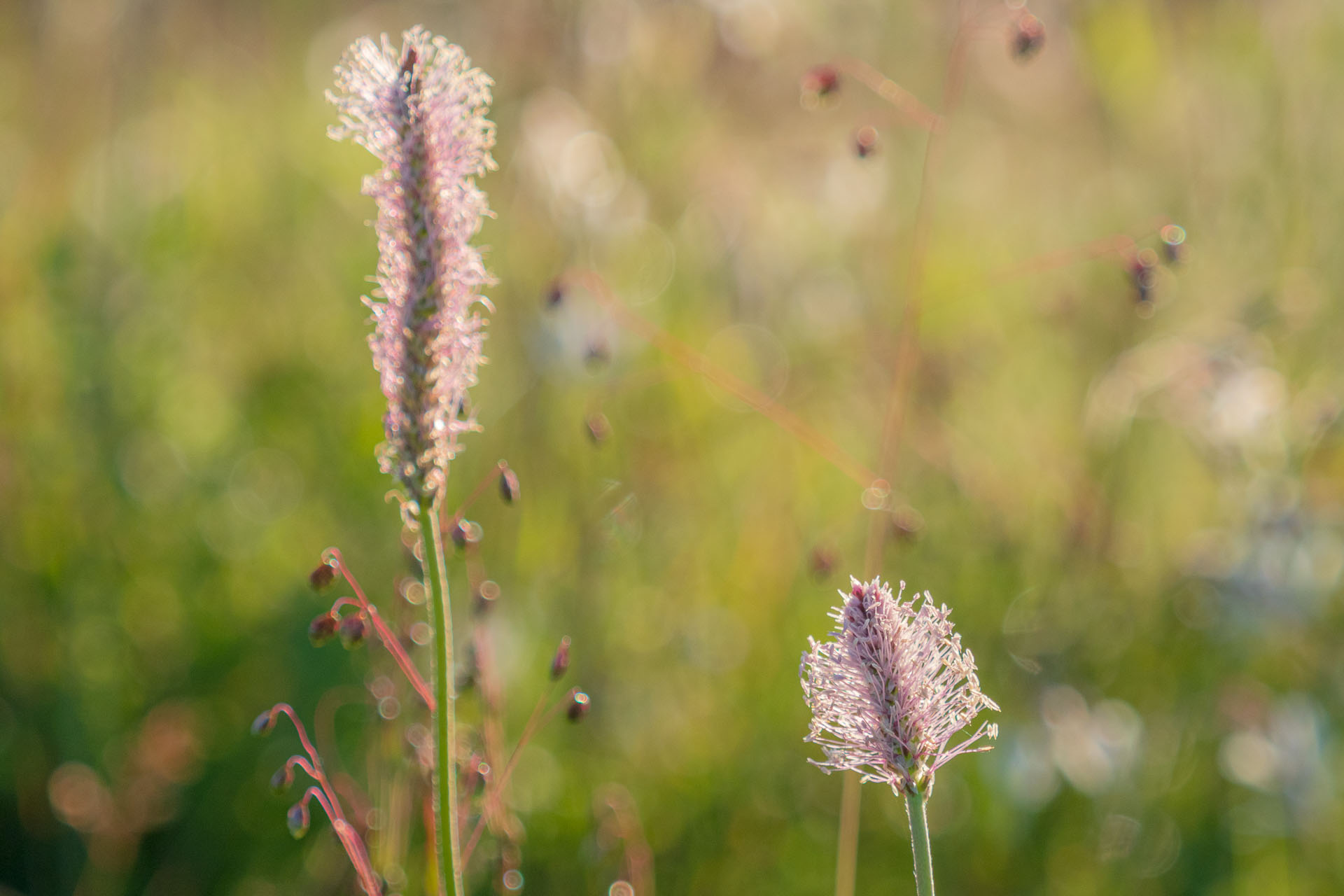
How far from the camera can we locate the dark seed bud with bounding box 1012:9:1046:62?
1.41m

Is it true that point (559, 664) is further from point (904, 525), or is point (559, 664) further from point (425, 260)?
point (904, 525)

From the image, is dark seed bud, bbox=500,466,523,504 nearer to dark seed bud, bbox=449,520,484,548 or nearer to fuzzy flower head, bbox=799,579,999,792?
dark seed bud, bbox=449,520,484,548

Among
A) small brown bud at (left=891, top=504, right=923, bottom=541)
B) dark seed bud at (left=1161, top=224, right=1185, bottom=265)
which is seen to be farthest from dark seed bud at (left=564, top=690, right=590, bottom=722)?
dark seed bud at (left=1161, top=224, right=1185, bottom=265)

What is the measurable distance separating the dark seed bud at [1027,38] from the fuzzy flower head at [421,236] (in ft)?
2.82

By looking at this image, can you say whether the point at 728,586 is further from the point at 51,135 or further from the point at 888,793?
the point at 51,135

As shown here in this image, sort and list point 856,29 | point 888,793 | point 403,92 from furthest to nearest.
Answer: point 856,29 < point 888,793 < point 403,92

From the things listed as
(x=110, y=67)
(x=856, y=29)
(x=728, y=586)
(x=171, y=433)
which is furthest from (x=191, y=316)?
(x=856, y=29)

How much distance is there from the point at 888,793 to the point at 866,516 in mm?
957

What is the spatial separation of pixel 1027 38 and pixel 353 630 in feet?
3.42

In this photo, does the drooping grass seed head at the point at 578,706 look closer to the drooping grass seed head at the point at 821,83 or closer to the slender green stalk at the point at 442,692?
the slender green stalk at the point at 442,692

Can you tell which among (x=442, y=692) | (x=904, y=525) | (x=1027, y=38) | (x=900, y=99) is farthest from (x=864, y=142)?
(x=442, y=692)

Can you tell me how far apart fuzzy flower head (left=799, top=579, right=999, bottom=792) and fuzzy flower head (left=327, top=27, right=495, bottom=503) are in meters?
0.29

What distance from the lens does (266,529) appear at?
9.88 feet

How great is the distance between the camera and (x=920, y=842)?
692mm
